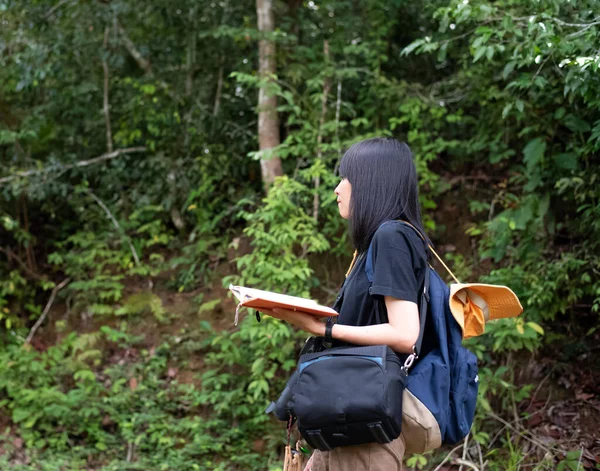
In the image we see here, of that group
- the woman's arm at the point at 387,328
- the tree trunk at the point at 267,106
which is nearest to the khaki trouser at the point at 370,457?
the woman's arm at the point at 387,328

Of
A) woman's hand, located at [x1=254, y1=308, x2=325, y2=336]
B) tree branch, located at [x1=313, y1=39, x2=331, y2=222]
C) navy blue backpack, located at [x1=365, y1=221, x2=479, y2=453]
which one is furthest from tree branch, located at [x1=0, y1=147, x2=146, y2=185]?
navy blue backpack, located at [x1=365, y1=221, x2=479, y2=453]

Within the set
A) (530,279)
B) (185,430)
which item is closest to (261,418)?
(185,430)

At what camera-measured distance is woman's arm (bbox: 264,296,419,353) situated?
221cm

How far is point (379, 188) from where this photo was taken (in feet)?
7.86

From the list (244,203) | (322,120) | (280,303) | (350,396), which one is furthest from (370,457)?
(244,203)

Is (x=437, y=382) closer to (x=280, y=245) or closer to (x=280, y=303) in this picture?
(x=280, y=303)

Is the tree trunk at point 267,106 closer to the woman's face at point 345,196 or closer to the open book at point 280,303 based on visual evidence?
the woman's face at point 345,196

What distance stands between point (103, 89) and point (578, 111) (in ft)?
18.6

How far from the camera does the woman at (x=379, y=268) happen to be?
2.21 metres

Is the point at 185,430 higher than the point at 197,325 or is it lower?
lower

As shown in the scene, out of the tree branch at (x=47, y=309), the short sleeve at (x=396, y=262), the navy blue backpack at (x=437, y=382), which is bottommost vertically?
the tree branch at (x=47, y=309)

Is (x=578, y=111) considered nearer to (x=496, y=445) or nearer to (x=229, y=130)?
(x=496, y=445)

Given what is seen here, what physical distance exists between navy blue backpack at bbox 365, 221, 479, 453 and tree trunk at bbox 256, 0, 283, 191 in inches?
182

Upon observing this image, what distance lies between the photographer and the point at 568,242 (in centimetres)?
554
